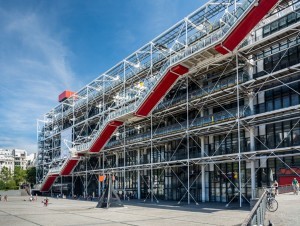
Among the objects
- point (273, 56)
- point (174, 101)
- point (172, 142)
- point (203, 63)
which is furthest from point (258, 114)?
point (172, 142)

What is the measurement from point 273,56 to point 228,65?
3244 mm

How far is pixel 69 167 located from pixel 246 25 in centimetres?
2676

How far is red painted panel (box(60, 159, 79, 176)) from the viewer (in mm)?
38906

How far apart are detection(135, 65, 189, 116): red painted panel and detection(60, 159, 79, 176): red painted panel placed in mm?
14688

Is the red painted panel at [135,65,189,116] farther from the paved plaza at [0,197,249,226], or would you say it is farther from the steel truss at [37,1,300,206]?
the paved plaza at [0,197,249,226]

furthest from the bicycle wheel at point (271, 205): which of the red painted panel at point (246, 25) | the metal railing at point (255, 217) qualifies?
the red painted panel at point (246, 25)

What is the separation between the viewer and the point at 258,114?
20.0 metres

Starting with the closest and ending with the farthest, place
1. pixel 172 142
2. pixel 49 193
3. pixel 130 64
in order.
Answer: pixel 172 142
pixel 130 64
pixel 49 193

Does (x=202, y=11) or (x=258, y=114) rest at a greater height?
(x=202, y=11)

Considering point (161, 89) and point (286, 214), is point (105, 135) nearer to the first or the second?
point (161, 89)

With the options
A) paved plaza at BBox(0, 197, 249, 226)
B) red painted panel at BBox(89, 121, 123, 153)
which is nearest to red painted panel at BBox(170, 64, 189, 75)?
red painted panel at BBox(89, 121, 123, 153)

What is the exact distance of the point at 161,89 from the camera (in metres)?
25.6

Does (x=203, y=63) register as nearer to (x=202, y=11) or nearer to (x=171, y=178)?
(x=202, y=11)

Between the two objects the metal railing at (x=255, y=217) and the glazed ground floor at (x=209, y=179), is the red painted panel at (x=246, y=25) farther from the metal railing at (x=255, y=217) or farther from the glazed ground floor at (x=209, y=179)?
the metal railing at (x=255, y=217)
